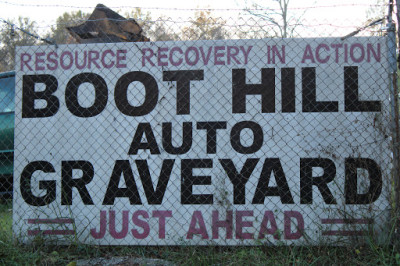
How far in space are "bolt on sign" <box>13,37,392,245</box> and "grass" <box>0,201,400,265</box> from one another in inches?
4.1

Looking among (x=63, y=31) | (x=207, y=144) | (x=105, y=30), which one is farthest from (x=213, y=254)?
(x=63, y=31)

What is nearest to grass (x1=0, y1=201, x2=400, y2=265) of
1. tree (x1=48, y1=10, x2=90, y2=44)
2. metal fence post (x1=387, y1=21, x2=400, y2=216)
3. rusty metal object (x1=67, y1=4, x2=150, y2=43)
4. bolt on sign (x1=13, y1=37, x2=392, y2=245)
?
bolt on sign (x1=13, y1=37, x2=392, y2=245)

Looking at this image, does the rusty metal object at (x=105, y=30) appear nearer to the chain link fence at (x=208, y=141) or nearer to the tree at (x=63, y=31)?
the tree at (x=63, y=31)

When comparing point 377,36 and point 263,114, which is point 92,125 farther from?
point 377,36

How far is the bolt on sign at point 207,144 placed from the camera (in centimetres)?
402

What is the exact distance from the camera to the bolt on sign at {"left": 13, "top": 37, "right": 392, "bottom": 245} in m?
4.02

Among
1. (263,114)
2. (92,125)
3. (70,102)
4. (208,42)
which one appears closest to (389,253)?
(263,114)

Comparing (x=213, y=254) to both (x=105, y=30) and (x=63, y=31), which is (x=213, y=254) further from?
(x=63, y=31)

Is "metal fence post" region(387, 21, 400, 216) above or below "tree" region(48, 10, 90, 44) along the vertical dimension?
below

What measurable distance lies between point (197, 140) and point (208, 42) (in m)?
1.09

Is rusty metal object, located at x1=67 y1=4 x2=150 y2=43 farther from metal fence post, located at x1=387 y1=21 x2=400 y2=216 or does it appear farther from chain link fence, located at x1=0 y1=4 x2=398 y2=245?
metal fence post, located at x1=387 y1=21 x2=400 y2=216

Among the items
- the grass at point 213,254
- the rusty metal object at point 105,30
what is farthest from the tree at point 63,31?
the grass at point 213,254

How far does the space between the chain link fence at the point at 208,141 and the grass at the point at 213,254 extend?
0.35 feet

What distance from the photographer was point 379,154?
159 inches
